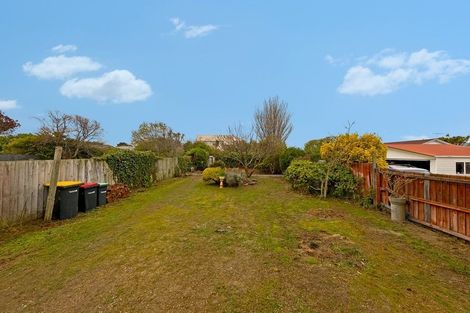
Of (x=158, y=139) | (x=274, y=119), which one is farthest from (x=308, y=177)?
(x=158, y=139)

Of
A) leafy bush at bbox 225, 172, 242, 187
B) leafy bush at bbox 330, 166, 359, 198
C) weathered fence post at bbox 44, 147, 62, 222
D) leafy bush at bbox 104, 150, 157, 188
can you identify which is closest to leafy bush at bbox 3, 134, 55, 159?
leafy bush at bbox 104, 150, 157, 188

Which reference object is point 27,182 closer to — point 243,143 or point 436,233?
point 436,233

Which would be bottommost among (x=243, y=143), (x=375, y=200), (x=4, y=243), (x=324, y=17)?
(x=4, y=243)

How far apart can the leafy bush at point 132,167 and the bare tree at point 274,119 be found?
54.7ft

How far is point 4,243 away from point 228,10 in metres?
10.6

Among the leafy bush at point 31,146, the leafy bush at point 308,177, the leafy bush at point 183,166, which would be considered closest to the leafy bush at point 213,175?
the leafy bush at point 308,177

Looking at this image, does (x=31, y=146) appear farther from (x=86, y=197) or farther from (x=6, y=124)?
(x=6, y=124)

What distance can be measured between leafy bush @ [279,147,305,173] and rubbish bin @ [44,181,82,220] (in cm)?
1591

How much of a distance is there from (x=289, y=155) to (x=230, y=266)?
17.8 meters

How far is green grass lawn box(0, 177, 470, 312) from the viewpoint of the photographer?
3068mm

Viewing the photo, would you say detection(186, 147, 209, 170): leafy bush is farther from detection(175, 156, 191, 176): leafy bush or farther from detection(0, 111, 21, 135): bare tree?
detection(0, 111, 21, 135): bare tree

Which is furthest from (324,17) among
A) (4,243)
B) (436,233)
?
(4,243)

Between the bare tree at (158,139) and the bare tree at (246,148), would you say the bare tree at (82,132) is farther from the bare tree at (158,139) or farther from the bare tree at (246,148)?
the bare tree at (246,148)

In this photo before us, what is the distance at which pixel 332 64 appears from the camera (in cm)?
1259
